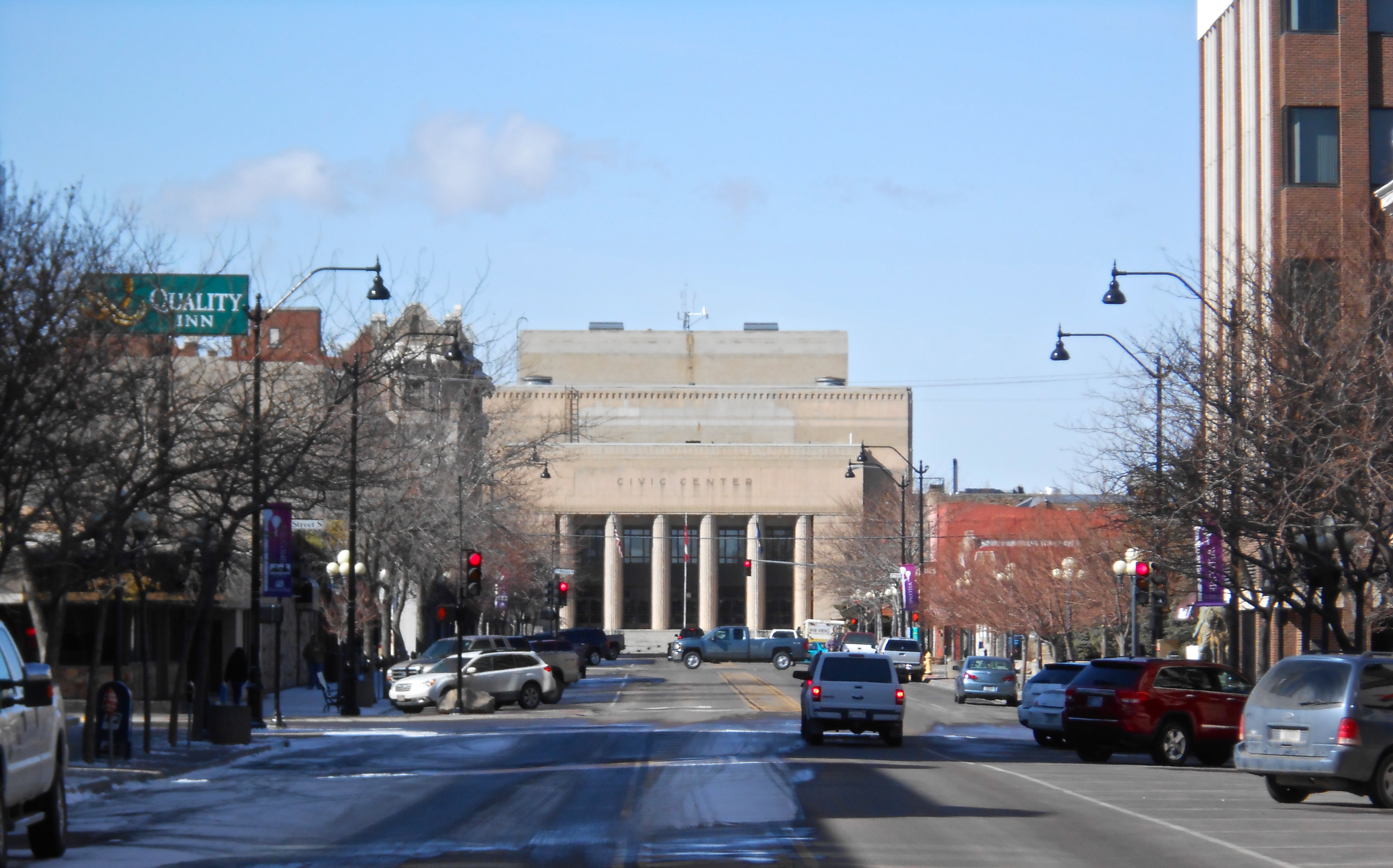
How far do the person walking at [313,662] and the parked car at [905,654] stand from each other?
2011 centimetres

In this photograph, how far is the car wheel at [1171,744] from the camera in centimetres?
2477

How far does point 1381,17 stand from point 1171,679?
26107mm

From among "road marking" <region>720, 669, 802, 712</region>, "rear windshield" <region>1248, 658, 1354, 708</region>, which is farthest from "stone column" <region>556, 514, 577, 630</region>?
"rear windshield" <region>1248, 658, 1354, 708</region>

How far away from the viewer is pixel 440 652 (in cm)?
4409

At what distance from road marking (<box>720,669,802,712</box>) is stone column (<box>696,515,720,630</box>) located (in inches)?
2781

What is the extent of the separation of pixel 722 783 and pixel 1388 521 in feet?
43.6

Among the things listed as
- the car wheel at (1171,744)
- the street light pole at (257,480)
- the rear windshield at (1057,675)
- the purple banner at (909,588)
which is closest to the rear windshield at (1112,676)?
the car wheel at (1171,744)

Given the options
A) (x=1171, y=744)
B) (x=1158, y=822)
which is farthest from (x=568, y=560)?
(x=1158, y=822)

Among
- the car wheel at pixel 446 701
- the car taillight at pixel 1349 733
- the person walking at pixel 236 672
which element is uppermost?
the car taillight at pixel 1349 733

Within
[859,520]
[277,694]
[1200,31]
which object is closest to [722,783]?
[277,694]

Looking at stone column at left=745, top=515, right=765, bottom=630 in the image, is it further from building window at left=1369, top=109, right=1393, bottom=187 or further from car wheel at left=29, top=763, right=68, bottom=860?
car wheel at left=29, top=763, right=68, bottom=860

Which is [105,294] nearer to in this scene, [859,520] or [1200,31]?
[1200,31]

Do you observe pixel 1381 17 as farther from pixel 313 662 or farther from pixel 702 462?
pixel 702 462

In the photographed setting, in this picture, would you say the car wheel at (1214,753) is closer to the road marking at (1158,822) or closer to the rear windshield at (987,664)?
the road marking at (1158,822)
